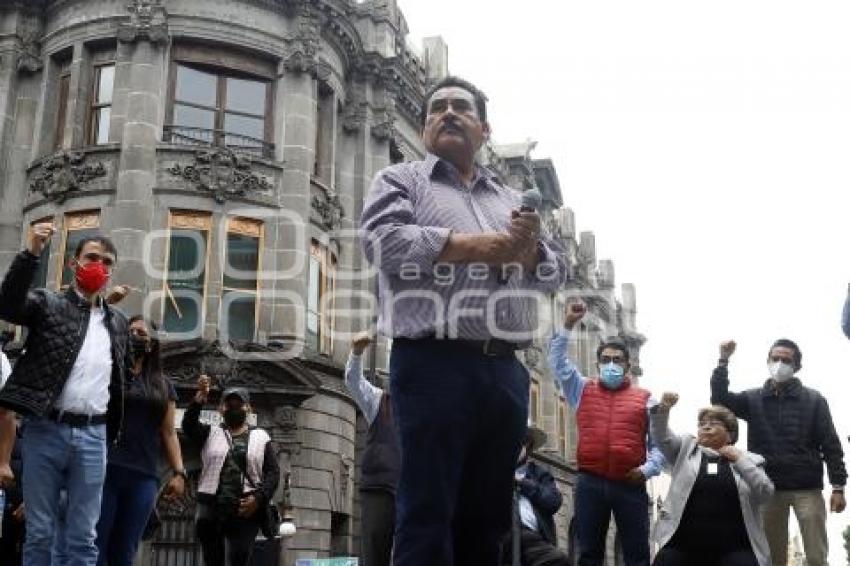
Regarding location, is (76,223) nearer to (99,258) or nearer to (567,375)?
(567,375)

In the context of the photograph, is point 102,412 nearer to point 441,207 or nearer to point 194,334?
point 441,207

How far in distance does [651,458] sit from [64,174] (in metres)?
16.7

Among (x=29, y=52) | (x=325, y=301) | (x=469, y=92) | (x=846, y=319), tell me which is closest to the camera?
(x=469, y=92)

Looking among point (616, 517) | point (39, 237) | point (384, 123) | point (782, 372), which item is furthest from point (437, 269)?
point (384, 123)

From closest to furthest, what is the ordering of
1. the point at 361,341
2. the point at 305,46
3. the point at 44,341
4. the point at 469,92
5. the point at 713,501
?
1. the point at 469,92
2. the point at 44,341
3. the point at 361,341
4. the point at 713,501
5. the point at 305,46

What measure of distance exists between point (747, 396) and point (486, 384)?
18.7ft

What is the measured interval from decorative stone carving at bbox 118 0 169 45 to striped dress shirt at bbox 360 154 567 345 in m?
19.1

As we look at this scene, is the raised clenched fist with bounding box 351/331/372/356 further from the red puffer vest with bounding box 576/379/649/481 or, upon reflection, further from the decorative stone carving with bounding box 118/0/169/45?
the decorative stone carving with bounding box 118/0/169/45

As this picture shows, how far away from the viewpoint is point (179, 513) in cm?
1959

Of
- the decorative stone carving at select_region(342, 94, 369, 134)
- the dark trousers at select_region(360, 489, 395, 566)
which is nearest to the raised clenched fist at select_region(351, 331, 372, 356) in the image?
the dark trousers at select_region(360, 489, 395, 566)

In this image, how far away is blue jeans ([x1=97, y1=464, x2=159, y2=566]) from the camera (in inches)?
258

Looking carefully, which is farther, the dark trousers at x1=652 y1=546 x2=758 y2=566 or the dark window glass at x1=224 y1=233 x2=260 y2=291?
the dark window glass at x1=224 y1=233 x2=260 y2=291

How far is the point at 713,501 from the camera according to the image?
22.9 ft

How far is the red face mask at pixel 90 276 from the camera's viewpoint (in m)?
5.84
